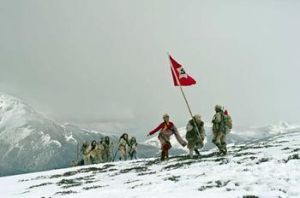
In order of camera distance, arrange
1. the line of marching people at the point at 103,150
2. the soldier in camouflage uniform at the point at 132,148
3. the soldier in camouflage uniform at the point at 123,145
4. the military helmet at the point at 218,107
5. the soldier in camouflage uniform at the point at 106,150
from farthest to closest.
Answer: the soldier in camouflage uniform at the point at 132,148
the soldier in camouflage uniform at the point at 106,150
the soldier in camouflage uniform at the point at 123,145
the line of marching people at the point at 103,150
the military helmet at the point at 218,107

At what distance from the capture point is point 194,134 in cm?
3234

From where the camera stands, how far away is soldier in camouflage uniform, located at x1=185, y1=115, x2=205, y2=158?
3219 cm

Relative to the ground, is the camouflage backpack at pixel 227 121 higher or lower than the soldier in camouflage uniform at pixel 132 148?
lower

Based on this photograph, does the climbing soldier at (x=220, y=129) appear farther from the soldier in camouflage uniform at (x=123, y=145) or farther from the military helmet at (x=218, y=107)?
the soldier in camouflage uniform at (x=123, y=145)

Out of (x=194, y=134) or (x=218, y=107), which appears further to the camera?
(x=194, y=134)

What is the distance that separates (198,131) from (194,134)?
38 cm

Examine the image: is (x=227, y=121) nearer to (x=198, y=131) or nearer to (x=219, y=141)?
(x=219, y=141)

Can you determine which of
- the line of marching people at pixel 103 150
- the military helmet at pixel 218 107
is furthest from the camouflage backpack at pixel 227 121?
the line of marching people at pixel 103 150

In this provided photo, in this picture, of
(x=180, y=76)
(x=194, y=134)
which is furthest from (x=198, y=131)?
(x=180, y=76)

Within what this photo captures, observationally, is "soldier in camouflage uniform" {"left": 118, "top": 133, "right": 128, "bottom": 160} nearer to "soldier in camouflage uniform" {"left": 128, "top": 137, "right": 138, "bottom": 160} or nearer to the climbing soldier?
"soldier in camouflage uniform" {"left": 128, "top": 137, "right": 138, "bottom": 160}

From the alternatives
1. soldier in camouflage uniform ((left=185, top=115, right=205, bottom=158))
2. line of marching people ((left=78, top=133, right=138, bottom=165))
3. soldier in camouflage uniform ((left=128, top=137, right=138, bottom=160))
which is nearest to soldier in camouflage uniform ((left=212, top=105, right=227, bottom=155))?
soldier in camouflage uniform ((left=185, top=115, right=205, bottom=158))

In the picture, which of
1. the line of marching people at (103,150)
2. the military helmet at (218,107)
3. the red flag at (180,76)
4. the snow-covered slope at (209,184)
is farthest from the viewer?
the line of marching people at (103,150)

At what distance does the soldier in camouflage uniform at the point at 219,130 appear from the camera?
30891mm

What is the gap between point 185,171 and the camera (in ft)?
74.8
